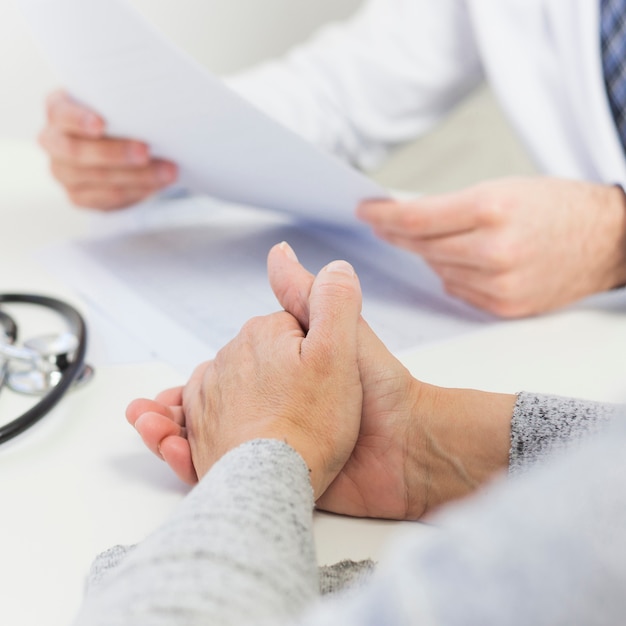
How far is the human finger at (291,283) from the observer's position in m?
0.48

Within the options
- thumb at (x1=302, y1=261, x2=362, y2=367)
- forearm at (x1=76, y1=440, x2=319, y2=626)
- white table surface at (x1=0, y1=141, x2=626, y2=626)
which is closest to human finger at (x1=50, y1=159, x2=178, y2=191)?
white table surface at (x1=0, y1=141, x2=626, y2=626)

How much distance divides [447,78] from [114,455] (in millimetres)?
789

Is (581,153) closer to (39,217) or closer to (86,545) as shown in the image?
(39,217)

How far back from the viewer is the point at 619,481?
26 cm

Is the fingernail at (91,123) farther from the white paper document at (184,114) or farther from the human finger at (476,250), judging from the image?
A: the human finger at (476,250)

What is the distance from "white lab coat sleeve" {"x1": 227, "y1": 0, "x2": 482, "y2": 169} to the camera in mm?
1059

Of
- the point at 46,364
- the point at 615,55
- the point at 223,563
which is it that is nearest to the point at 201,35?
the point at 615,55

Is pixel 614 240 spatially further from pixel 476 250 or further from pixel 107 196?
pixel 107 196

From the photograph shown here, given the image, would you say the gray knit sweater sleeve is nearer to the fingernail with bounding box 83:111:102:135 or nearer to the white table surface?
the white table surface

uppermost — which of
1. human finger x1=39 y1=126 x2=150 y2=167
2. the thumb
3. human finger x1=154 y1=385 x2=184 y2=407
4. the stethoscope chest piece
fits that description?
human finger x1=39 y1=126 x2=150 y2=167

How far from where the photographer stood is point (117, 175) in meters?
0.85

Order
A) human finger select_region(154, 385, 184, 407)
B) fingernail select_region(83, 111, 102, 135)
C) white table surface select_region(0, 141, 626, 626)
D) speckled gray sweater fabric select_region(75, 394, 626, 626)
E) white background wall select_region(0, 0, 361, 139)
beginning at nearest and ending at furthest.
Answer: speckled gray sweater fabric select_region(75, 394, 626, 626) < white table surface select_region(0, 141, 626, 626) < human finger select_region(154, 385, 184, 407) < fingernail select_region(83, 111, 102, 135) < white background wall select_region(0, 0, 361, 139)

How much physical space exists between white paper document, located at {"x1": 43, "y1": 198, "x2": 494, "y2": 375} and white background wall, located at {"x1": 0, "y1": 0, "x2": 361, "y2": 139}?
2.19 feet

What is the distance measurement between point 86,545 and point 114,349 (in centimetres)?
22
